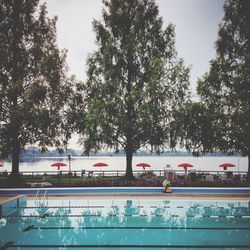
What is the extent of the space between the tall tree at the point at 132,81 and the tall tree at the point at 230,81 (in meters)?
3.27

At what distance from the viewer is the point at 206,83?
98.7ft

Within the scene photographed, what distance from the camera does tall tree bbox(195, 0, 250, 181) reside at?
27.5m

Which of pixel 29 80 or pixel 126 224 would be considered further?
pixel 29 80

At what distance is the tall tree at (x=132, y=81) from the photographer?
92.8 feet

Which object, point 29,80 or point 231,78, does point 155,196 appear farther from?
point 29,80

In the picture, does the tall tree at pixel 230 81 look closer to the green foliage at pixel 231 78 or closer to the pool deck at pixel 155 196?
the green foliage at pixel 231 78

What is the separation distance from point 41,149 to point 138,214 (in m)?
14.9

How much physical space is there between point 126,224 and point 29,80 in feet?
64.5

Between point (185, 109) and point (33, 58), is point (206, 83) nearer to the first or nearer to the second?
point (185, 109)

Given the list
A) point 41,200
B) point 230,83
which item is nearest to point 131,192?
point 41,200

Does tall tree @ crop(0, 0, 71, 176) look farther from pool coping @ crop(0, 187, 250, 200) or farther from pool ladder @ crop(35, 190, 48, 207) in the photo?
pool ladder @ crop(35, 190, 48, 207)

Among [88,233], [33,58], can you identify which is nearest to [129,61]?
[33,58]

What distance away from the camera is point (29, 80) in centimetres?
2992

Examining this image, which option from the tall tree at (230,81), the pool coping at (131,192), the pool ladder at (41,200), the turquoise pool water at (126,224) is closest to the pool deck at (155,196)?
the pool coping at (131,192)
